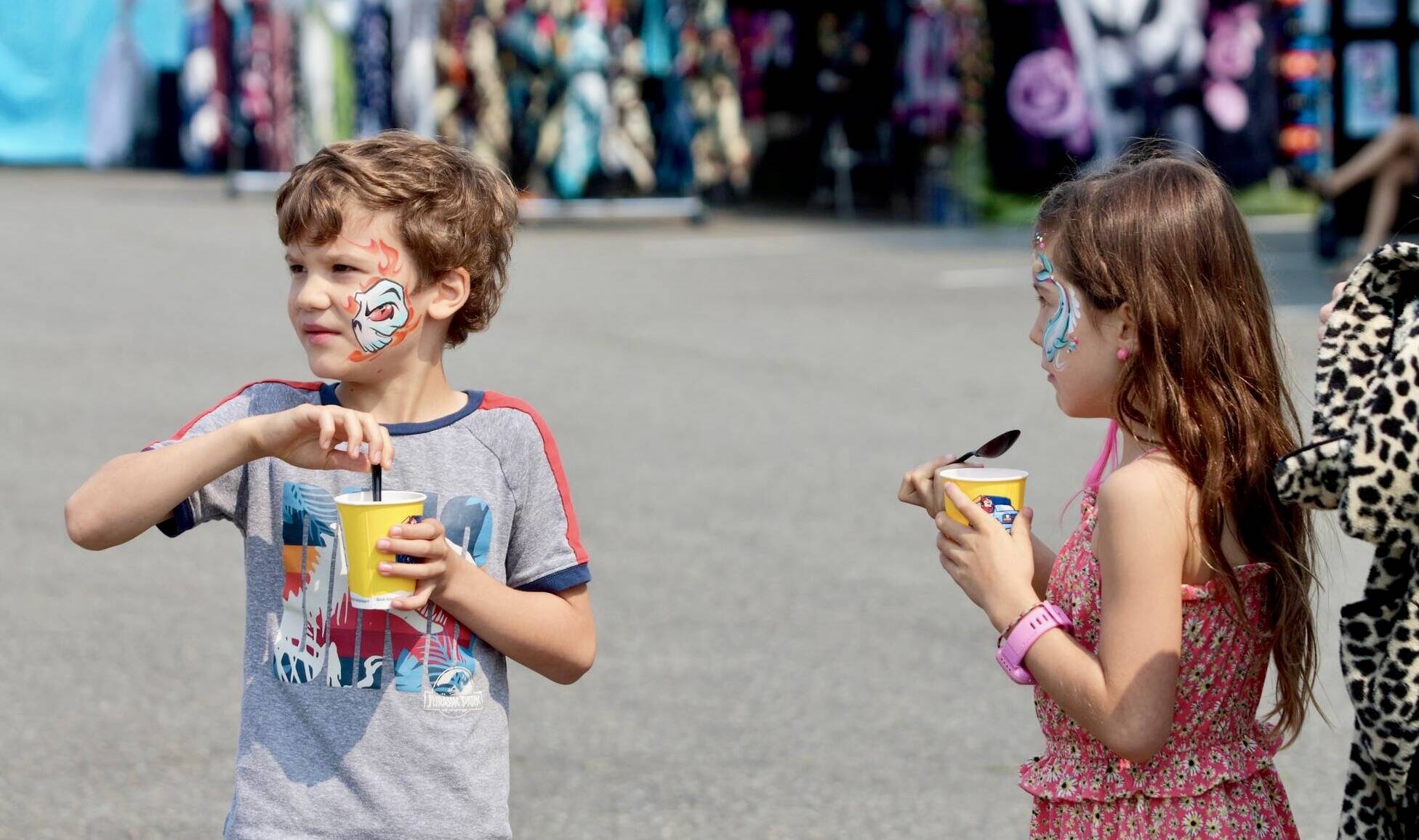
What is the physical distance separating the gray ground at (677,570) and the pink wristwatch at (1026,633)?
5.51 ft

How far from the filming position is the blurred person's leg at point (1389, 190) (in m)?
12.9

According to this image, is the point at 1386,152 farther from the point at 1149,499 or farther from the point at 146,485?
the point at 146,485

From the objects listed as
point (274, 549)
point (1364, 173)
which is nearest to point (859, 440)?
point (274, 549)

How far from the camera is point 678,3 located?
18.1m

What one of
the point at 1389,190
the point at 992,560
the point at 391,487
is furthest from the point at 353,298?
the point at 1389,190

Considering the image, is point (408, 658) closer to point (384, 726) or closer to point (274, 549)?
point (384, 726)

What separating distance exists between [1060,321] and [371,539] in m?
0.91

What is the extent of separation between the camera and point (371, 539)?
2072 millimetres

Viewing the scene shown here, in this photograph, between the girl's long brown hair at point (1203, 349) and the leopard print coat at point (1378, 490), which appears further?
the girl's long brown hair at point (1203, 349)

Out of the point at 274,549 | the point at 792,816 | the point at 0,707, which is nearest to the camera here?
the point at 274,549

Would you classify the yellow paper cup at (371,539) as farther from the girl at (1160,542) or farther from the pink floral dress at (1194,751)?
the pink floral dress at (1194,751)

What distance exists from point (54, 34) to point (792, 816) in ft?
84.8

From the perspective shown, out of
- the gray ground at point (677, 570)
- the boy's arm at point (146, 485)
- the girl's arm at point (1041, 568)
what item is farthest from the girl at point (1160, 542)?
the gray ground at point (677, 570)

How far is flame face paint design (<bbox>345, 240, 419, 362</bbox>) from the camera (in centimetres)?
236
